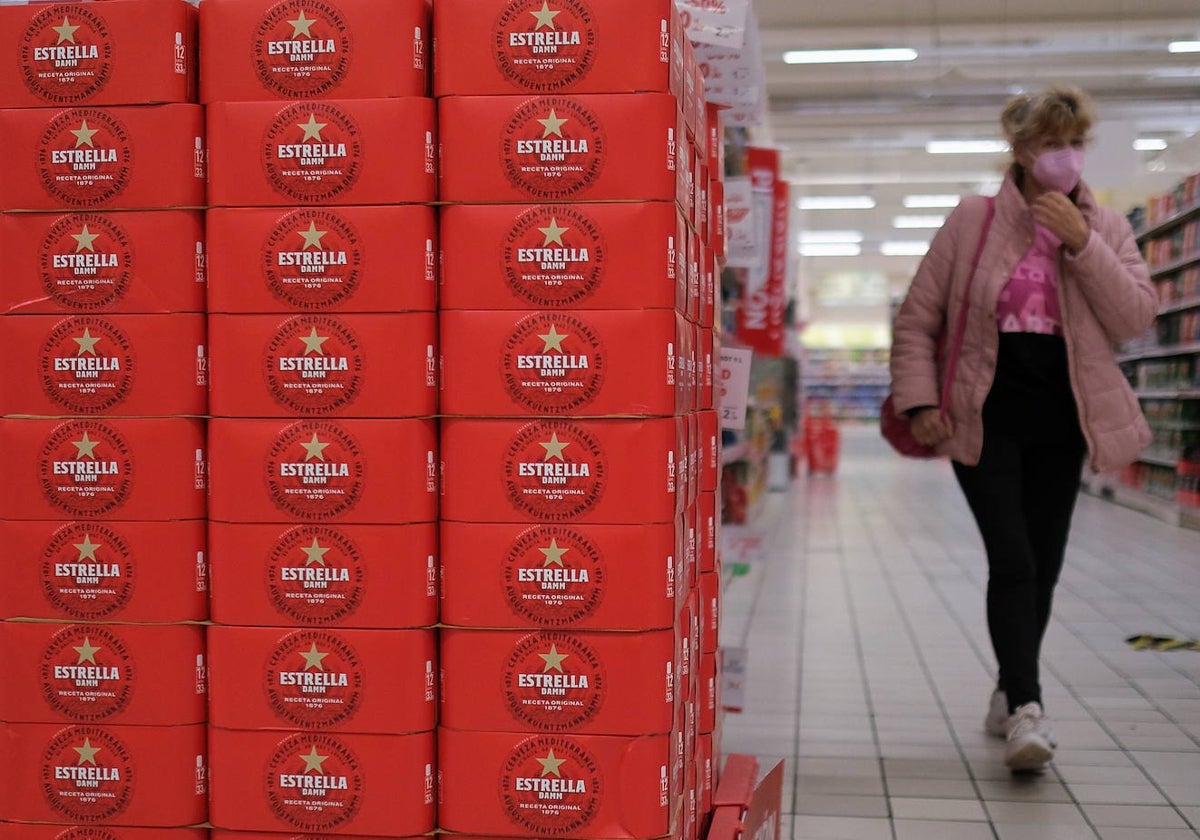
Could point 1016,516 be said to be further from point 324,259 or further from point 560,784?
point 324,259

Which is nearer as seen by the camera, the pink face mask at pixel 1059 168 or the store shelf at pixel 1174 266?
the pink face mask at pixel 1059 168

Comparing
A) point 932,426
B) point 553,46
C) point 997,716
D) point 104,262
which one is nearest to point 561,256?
point 553,46

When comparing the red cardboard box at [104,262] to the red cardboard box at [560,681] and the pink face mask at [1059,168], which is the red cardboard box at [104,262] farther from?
the pink face mask at [1059,168]

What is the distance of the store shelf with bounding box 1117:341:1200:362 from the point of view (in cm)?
1020

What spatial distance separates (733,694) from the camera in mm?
3334

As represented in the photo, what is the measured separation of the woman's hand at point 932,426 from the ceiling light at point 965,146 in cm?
1265

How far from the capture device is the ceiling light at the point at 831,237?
989 inches

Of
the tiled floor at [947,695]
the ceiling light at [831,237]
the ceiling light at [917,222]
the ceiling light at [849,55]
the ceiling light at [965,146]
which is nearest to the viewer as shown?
the tiled floor at [947,695]

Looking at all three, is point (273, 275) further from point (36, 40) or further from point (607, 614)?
point (607, 614)

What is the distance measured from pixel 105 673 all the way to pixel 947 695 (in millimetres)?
2844

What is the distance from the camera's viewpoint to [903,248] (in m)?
27.3

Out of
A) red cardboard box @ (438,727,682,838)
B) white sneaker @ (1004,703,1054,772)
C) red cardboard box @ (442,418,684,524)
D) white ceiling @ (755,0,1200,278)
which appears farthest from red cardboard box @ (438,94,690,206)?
white ceiling @ (755,0,1200,278)

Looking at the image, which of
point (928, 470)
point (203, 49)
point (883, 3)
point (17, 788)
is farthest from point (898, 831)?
point (928, 470)

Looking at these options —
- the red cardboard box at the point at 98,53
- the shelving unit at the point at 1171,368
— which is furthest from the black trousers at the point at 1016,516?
the shelving unit at the point at 1171,368
